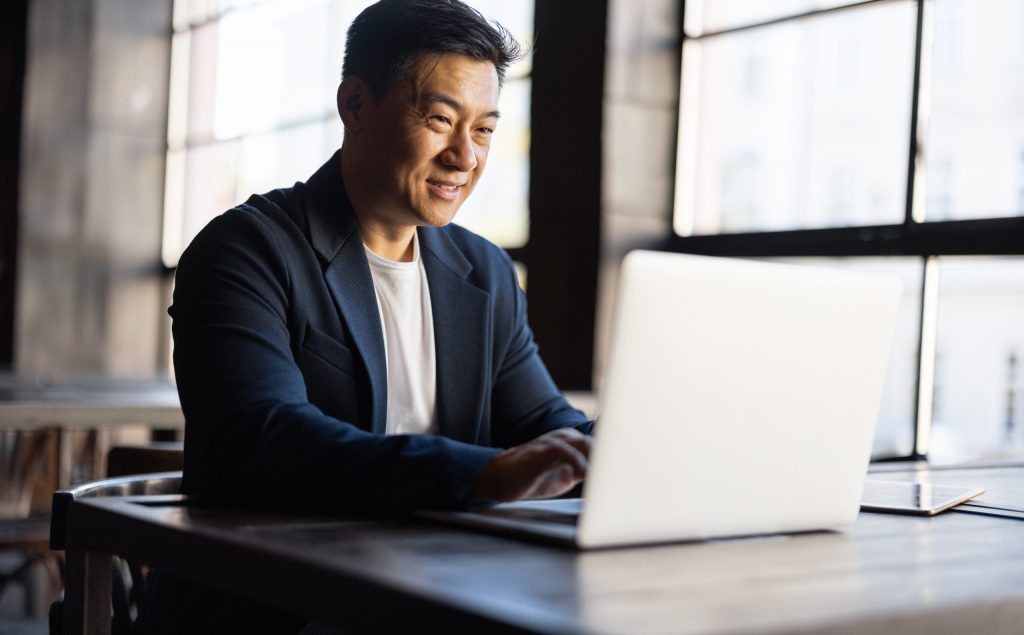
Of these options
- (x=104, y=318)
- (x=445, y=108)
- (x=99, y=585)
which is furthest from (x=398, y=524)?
(x=104, y=318)

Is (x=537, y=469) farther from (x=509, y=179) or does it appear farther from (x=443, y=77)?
(x=509, y=179)

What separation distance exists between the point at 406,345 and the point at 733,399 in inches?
31.0

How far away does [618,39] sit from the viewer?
4.31 m

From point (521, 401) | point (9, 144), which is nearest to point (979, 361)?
point (521, 401)

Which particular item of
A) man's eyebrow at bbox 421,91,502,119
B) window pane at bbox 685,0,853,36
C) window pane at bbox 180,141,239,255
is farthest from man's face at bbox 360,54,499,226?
window pane at bbox 180,141,239,255

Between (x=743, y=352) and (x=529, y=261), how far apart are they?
3.48 metres

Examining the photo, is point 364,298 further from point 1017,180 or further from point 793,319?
point 1017,180

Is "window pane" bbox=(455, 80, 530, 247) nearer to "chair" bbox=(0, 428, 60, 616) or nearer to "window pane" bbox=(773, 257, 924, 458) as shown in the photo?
"window pane" bbox=(773, 257, 924, 458)

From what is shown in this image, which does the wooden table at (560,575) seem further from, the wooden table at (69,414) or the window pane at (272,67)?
the window pane at (272,67)

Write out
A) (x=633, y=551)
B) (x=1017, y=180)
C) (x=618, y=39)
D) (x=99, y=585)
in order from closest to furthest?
(x=633, y=551)
(x=99, y=585)
(x=1017, y=180)
(x=618, y=39)

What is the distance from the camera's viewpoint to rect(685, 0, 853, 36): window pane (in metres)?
4.00

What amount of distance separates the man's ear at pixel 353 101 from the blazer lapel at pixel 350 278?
14cm

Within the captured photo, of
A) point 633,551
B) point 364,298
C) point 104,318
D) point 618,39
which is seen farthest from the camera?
point 104,318

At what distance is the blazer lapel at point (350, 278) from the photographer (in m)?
1.62
